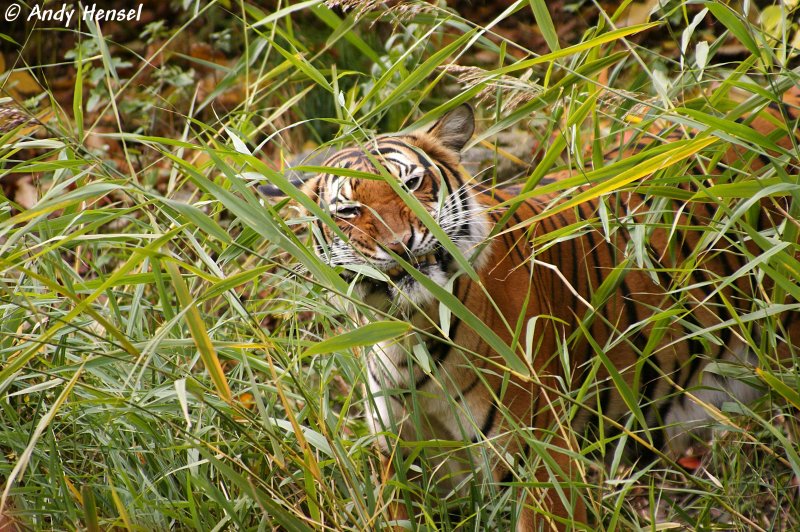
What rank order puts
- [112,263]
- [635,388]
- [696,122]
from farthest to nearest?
[112,263] → [635,388] → [696,122]

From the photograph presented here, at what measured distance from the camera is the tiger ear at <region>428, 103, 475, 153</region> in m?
2.38

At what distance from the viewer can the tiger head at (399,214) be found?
2131mm

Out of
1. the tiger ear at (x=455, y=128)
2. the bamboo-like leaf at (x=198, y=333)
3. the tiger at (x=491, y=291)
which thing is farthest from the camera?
the tiger ear at (x=455, y=128)

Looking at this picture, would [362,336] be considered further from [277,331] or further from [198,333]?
[277,331]

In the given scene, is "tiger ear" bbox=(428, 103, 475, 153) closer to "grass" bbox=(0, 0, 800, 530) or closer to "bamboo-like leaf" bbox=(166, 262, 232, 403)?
"grass" bbox=(0, 0, 800, 530)

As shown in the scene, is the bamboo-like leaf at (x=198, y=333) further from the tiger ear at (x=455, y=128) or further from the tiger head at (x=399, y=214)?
A: the tiger ear at (x=455, y=128)

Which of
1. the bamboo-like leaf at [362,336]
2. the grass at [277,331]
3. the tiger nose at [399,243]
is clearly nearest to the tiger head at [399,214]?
the tiger nose at [399,243]

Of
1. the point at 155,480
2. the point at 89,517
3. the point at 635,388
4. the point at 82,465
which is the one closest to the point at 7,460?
the point at 82,465

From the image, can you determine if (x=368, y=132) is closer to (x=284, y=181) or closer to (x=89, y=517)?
(x=284, y=181)

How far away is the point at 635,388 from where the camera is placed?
1.82 metres

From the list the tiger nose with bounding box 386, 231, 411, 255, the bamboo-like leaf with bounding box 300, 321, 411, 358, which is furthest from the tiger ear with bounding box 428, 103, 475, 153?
the bamboo-like leaf with bounding box 300, 321, 411, 358

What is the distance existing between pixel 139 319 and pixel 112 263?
1.54 meters

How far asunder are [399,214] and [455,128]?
14.9 inches

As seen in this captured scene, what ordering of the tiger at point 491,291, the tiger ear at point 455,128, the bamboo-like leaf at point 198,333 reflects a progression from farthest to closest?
the tiger ear at point 455,128 < the tiger at point 491,291 < the bamboo-like leaf at point 198,333
